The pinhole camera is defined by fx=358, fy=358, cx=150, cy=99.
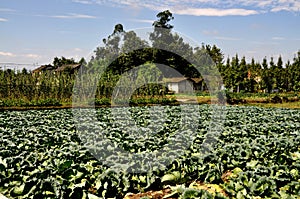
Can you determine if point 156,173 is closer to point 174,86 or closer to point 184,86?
point 184,86

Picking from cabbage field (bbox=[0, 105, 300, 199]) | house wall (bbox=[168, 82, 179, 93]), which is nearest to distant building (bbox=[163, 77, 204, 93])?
house wall (bbox=[168, 82, 179, 93])

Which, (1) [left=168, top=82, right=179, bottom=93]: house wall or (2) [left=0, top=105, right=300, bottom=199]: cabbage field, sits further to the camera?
(1) [left=168, top=82, right=179, bottom=93]: house wall

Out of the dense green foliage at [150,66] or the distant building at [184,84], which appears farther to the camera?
the distant building at [184,84]

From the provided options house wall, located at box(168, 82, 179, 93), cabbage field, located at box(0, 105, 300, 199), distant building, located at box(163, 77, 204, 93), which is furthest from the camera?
house wall, located at box(168, 82, 179, 93)

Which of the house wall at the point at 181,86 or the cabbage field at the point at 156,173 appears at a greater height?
the house wall at the point at 181,86

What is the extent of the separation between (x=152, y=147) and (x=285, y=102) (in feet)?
90.1

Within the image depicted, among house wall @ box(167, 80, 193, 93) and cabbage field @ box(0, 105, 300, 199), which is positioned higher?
house wall @ box(167, 80, 193, 93)

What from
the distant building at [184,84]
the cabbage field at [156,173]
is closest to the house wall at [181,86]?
the distant building at [184,84]

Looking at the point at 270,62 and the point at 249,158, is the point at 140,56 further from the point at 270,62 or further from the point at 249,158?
the point at 249,158

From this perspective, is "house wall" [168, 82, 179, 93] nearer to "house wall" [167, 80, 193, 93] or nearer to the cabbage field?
"house wall" [167, 80, 193, 93]

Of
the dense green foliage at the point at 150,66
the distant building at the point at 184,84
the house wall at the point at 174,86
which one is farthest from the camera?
the house wall at the point at 174,86

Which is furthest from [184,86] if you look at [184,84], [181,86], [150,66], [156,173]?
[156,173]

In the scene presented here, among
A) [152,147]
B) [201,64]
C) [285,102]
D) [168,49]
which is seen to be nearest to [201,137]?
[152,147]

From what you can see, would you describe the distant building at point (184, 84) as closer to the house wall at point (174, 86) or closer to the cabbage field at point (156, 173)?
the house wall at point (174, 86)
